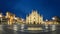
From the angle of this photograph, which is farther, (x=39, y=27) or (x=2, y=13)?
(x=39, y=27)

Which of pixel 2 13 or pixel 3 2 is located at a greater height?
pixel 3 2

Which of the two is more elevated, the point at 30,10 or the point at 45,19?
the point at 30,10

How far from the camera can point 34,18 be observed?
148 inches

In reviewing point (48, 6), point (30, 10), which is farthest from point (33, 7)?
point (48, 6)

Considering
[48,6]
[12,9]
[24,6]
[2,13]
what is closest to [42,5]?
[48,6]

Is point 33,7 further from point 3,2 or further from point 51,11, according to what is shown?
point 3,2

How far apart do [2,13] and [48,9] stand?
1.14 metres

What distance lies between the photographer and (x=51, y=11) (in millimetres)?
3719

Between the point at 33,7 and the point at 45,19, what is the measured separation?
42 centimetres

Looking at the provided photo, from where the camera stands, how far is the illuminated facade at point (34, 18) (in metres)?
3.66

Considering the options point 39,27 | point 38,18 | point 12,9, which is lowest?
point 39,27

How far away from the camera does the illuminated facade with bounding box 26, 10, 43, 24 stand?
12.0 ft

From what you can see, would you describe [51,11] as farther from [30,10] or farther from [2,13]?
[2,13]

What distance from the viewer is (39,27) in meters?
3.91
